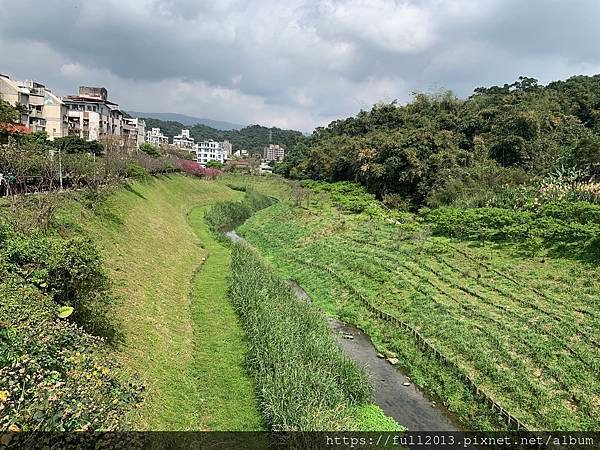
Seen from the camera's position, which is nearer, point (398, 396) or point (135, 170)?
point (398, 396)

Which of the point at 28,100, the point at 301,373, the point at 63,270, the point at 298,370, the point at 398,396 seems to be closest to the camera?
the point at 63,270

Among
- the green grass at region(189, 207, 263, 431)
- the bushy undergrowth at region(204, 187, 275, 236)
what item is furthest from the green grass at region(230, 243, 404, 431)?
the bushy undergrowth at region(204, 187, 275, 236)

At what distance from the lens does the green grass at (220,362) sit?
12.2m

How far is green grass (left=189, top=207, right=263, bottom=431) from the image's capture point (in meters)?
12.2

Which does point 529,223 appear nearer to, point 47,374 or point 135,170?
point 47,374

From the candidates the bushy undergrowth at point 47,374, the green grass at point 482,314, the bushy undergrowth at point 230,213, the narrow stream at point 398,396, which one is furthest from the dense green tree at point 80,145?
the bushy undergrowth at point 47,374

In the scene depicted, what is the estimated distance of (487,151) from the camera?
44.4 meters

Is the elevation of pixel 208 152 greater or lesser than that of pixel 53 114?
lesser

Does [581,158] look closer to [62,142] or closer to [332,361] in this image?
[332,361]

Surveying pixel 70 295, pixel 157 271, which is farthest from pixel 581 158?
pixel 70 295

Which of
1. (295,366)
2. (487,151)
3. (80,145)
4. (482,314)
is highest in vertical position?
(487,151)

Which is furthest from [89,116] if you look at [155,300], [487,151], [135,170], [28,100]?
[155,300]

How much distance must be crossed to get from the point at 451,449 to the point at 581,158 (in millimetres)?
31549

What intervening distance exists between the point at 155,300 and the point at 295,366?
27.0ft
